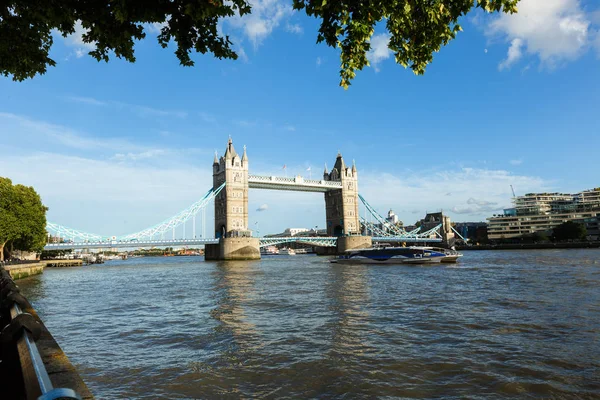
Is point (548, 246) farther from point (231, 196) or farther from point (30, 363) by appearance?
point (30, 363)

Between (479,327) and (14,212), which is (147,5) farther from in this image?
(14,212)

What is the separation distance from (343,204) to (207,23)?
3385 inches

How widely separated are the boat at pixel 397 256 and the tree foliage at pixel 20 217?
3421 centimetres

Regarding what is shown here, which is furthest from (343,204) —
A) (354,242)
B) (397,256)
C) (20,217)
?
(20,217)

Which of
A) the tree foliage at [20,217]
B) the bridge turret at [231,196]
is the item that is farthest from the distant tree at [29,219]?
the bridge turret at [231,196]

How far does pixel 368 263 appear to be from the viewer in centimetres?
4606

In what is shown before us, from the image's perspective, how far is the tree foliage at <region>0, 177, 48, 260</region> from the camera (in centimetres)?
3897

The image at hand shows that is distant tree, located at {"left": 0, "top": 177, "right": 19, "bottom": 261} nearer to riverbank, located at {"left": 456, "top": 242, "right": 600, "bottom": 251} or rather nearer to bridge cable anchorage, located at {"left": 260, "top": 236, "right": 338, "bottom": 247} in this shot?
bridge cable anchorage, located at {"left": 260, "top": 236, "right": 338, "bottom": 247}

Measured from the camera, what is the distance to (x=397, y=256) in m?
45.0

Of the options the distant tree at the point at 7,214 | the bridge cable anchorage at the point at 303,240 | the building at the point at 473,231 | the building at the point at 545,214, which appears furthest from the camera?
the building at the point at 473,231

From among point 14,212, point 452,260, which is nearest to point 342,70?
point 452,260

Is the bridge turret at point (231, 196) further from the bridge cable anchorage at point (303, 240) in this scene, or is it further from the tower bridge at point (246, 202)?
the bridge cable anchorage at point (303, 240)

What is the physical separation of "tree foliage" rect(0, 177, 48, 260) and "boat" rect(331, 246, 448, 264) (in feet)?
112

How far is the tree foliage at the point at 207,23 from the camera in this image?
4.43m
